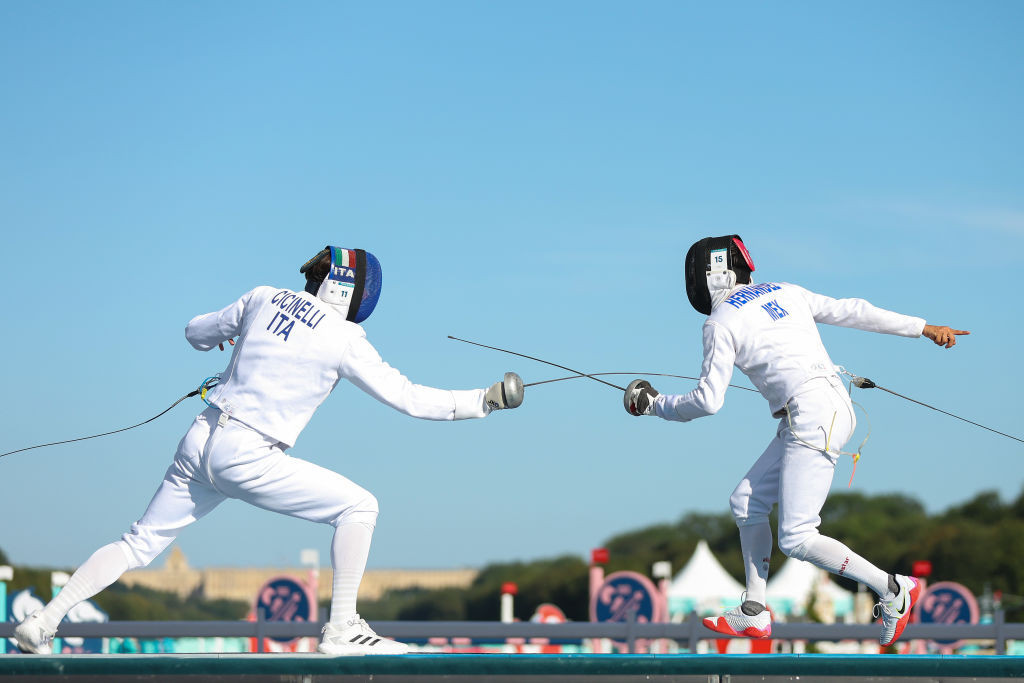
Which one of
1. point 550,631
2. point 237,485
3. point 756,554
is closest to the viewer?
point 237,485

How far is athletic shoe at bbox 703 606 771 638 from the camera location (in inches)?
203

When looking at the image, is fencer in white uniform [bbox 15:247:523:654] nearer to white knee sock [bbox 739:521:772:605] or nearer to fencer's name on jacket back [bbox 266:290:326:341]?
fencer's name on jacket back [bbox 266:290:326:341]

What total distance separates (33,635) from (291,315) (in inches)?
66.7

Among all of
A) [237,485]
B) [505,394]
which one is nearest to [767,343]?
[505,394]

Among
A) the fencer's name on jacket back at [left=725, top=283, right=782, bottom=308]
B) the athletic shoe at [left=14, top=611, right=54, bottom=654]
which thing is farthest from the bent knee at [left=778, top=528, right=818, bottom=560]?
the athletic shoe at [left=14, top=611, right=54, bottom=654]

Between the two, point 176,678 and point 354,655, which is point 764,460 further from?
point 176,678

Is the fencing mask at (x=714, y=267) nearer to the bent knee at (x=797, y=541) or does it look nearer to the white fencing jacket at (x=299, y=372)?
the bent knee at (x=797, y=541)

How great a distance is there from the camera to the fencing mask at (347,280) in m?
5.04

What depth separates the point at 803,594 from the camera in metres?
31.2

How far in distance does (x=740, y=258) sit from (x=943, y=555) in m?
53.8

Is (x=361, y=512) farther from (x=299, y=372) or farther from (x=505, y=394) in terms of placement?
(x=505, y=394)

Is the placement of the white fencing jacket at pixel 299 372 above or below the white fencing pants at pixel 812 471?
above

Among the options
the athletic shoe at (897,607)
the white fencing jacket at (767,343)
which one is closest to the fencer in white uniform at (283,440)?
the white fencing jacket at (767,343)

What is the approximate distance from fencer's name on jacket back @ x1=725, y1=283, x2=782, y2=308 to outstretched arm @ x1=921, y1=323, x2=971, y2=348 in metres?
0.76
